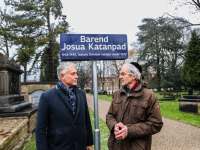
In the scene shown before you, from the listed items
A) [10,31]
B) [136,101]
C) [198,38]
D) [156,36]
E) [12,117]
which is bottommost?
[12,117]

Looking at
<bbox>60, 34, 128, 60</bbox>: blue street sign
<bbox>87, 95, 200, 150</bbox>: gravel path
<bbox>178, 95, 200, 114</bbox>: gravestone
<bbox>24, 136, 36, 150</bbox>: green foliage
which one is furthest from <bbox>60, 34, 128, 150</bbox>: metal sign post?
<bbox>178, 95, 200, 114</bbox>: gravestone

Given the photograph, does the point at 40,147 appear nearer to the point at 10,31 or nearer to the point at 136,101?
the point at 136,101

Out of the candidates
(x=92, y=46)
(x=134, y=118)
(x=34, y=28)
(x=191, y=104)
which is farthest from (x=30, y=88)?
(x=134, y=118)

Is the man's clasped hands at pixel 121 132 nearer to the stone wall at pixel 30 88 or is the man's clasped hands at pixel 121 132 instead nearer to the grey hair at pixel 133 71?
the grey hair at pixel 133 71

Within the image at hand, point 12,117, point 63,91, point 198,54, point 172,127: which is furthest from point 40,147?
point 198,54

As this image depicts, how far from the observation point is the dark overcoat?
237 cm

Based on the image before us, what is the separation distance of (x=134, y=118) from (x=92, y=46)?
1.30 meters

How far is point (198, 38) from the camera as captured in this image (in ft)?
41.0

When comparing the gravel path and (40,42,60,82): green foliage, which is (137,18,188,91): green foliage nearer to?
(40,42,60,82): green foliage

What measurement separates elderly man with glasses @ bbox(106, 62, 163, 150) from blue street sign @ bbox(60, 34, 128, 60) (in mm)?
612

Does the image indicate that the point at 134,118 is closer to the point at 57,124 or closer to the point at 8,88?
the point at 57,124

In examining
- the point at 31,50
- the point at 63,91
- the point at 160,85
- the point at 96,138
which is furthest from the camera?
the point at 160,85

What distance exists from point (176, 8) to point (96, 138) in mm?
14137

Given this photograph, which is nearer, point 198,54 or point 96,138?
point 96,138
